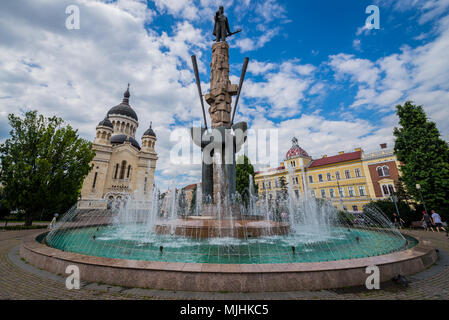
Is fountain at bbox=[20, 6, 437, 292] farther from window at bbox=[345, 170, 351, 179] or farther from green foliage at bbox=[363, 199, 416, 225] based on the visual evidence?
window at bbox=[345, 170, 351, 179]

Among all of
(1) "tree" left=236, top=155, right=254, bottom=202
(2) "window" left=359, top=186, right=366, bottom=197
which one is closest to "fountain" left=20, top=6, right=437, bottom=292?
(1) "tree" left=236, top=155, right=254, bottom=202

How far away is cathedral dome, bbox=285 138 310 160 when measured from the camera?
44.7 m

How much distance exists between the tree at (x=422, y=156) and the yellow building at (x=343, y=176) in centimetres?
921

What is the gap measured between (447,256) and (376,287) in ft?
15.1

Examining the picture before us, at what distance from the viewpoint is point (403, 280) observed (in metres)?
3.47

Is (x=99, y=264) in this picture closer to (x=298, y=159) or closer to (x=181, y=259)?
(x=181, y=259)

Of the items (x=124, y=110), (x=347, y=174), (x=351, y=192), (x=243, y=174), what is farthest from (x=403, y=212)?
(x=124, y=110)

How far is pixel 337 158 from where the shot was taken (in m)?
38.7

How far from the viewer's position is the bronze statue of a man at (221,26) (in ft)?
45.5

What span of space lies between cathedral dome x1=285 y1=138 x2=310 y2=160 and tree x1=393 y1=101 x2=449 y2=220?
23779 mm
